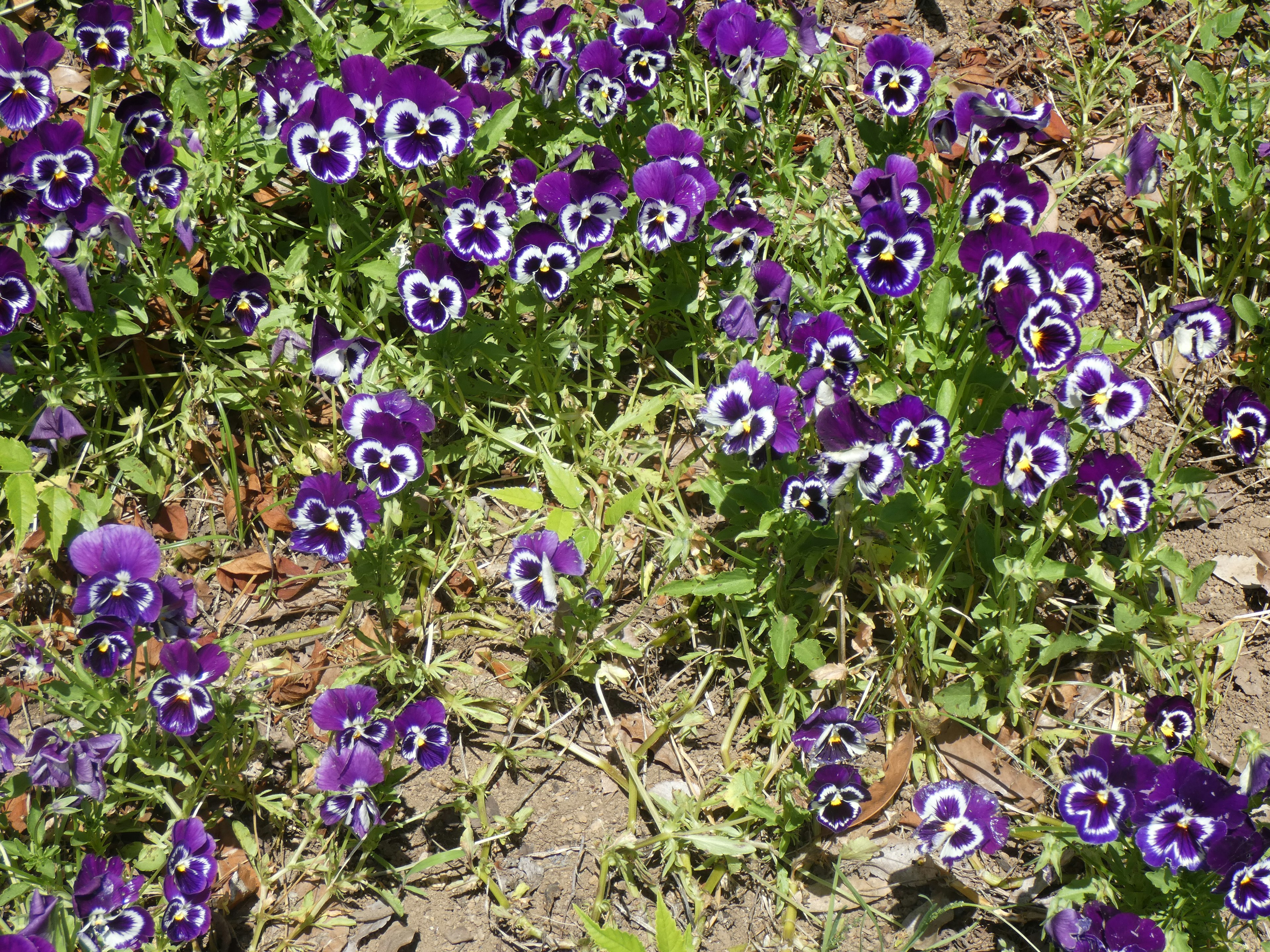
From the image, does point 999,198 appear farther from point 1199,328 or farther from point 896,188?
point 1199,328

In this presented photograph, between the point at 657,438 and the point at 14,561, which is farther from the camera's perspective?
the point at 657,438

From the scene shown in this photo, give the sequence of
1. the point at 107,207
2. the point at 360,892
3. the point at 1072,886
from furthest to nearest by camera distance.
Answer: the point at 107,207 → the point at 360,892 → the point at 1072,886

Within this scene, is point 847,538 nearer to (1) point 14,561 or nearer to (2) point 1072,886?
(2) point 1072,886

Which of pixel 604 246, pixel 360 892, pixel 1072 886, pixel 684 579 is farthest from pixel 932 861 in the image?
pixel 604 246

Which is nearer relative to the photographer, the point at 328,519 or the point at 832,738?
the point at 832,738

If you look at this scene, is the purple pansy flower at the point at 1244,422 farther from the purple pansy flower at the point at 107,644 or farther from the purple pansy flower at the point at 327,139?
the purple pansy flower at the point at 107,644

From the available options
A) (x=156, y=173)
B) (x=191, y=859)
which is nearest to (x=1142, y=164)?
(x=156, y=173)

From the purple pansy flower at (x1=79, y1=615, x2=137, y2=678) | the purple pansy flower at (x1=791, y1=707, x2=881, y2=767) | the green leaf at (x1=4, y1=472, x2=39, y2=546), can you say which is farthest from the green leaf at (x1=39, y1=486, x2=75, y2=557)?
the purple pansy flower at (x1=791, y1=707, x2=881, y2=767)
